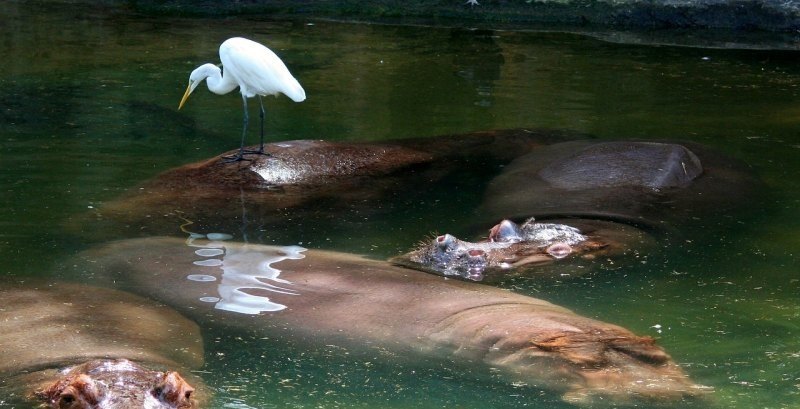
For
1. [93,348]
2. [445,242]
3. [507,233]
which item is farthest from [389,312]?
[93,348]

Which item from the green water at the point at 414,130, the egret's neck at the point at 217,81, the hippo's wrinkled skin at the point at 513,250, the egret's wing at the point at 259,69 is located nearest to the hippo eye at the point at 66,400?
the green water at the point at 414,130

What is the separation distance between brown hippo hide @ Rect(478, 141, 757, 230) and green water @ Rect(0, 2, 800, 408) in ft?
→ 0.82

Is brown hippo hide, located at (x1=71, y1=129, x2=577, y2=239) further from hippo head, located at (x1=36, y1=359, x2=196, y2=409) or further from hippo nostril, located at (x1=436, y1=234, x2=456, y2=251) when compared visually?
hippo head, located at (x1=36, y1=359, x2=196, y2=409)

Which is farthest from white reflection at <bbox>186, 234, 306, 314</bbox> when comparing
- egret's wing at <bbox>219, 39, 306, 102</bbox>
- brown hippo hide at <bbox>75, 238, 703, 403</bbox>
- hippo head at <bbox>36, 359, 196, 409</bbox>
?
egret's wing at <bbox>219, 39, 306, 102</bbox>

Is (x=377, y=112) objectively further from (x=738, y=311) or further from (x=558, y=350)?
(x=558, y=350)

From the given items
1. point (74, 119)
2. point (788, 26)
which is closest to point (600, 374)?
point (74, 119)

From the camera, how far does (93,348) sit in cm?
518

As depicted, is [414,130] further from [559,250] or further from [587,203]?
[559,250]

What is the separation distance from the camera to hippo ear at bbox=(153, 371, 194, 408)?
437cm

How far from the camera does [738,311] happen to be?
6.00 metres

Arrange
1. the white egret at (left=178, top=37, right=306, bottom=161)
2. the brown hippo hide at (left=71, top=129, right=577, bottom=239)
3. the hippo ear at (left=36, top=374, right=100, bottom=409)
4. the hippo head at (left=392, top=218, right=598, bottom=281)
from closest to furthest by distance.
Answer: the hippo ear at (left=36, top=374, right=100, bottom=409) < the hippo head at (left=392, top=218, right=598, bottom=281) < the brown hippo hide at (left=71, top=129, right=577, bottom=239) < the white egret at (left=178, top=37, right=306, bottom=161)

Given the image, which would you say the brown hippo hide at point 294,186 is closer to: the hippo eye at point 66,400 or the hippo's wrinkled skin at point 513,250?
the hippo's wrinkled skin at point 513,250

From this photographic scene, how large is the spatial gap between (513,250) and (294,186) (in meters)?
1.87

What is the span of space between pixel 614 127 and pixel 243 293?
16.3 ft
